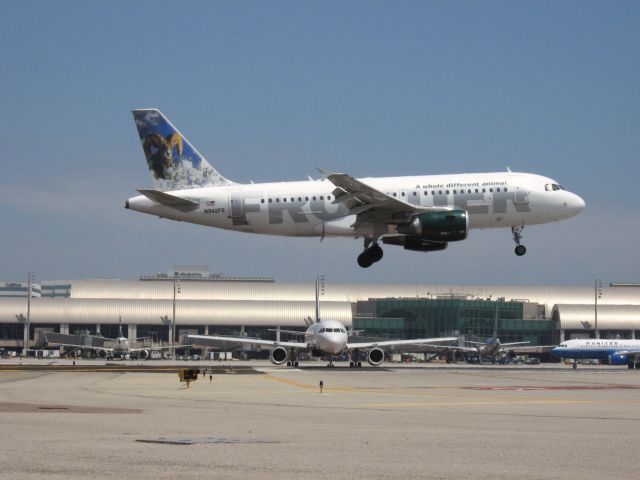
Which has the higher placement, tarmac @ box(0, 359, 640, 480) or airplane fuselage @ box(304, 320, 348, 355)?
airplane fuselage @ box(304, 320, 348, 355)

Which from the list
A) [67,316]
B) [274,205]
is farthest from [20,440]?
[67,316]

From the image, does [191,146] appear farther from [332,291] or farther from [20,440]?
[332,291]

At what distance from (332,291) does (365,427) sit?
16900 centimetres

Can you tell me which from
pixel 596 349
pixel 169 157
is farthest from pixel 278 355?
pixel 596 349

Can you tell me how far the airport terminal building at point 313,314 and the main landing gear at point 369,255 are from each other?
116 m

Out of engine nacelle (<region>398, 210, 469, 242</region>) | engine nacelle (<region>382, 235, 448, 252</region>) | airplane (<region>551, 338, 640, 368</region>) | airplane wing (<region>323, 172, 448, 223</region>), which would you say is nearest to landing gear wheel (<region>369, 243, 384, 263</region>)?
engine nacelle (<region>382, 235, 448, 252</region>)

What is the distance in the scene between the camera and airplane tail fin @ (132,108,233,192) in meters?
66.6

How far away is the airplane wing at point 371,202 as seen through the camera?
59031mm

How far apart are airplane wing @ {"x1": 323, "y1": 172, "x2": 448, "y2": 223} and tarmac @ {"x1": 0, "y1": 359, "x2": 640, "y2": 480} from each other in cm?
1497

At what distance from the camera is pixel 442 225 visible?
60344 mm

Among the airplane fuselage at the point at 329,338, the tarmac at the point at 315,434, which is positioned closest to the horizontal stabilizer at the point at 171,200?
the tarmac at the point at 315,434

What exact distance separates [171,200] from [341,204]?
9867 millimetres

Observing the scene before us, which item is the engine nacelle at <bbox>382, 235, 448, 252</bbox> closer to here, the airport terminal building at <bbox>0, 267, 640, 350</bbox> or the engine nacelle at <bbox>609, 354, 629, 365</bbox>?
the engine nacelle at <bbox>609, 354, 629, 365</bbox>

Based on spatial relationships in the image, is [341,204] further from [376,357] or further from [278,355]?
[278,355]
